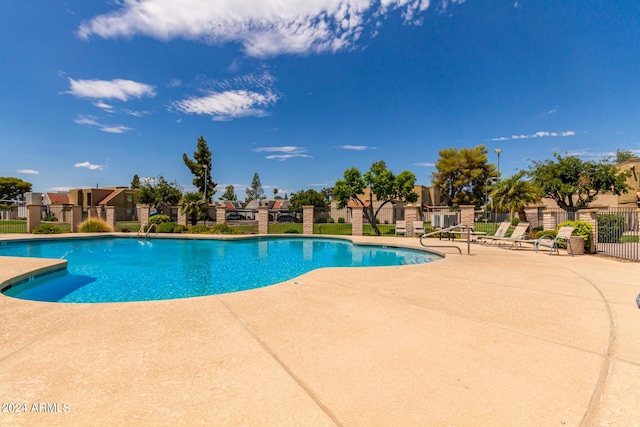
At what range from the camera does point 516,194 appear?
21.5m

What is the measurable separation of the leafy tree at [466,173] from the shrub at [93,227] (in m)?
41.9

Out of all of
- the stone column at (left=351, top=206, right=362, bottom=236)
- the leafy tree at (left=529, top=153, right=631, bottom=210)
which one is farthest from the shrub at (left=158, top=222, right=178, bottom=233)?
the leafy tree at (left=529, top=153, right=631, bottom=210)

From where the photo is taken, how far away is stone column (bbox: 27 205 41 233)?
65.1 feet

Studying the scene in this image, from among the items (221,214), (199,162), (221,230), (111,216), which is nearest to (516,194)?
(221,230)

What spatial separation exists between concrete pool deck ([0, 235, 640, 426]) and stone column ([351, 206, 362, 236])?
1420cm

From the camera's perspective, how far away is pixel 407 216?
1862cm

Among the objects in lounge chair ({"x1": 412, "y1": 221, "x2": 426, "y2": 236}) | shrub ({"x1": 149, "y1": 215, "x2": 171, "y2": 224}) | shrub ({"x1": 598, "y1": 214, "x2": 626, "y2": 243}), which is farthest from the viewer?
shrub ({"x1": 149, "y1": 215, "x2": 171, "y2": 224})

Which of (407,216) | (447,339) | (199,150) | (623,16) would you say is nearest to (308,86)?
(407,216)

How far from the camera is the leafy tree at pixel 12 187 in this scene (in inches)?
2130

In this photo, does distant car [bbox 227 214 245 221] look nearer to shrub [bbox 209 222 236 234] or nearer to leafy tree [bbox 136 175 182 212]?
leafy tree [bbox 136 175 182 212]

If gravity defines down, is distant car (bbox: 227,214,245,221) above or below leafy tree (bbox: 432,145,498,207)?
below

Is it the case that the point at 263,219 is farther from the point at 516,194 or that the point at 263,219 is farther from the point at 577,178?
the point at 577,178

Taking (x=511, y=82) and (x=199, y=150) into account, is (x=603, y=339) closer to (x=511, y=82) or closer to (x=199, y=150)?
(x=511, y=82)

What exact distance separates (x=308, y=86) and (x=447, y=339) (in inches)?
987
